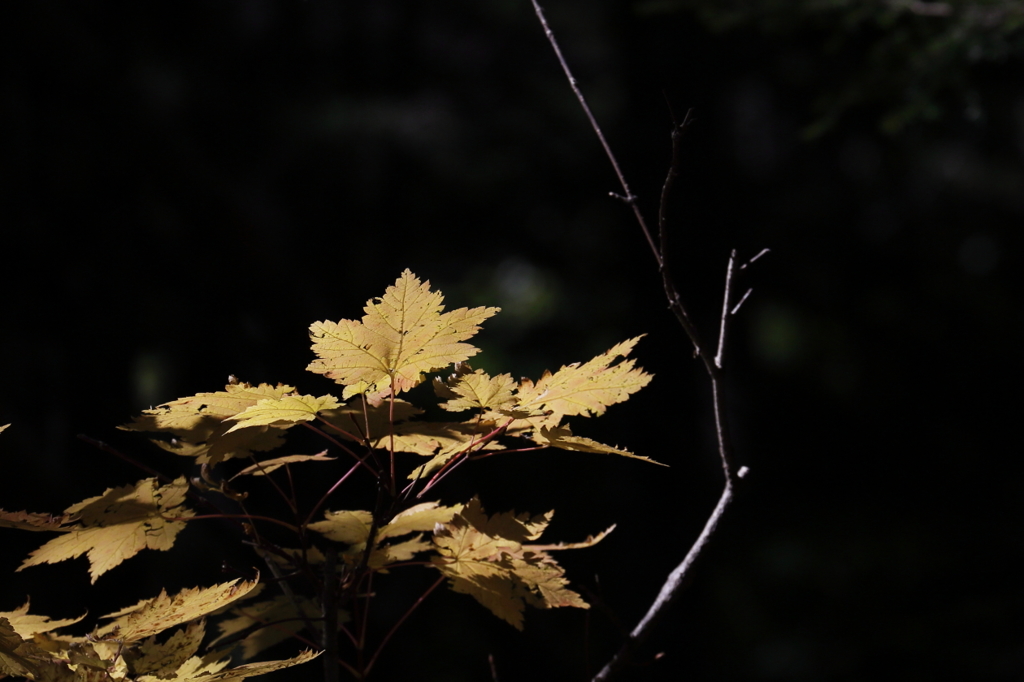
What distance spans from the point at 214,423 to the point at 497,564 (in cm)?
27

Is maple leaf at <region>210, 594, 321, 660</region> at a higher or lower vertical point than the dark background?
higher

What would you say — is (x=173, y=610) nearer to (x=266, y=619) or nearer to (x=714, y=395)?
(x=266, y=619)

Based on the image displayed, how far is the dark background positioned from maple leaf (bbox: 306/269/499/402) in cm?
28

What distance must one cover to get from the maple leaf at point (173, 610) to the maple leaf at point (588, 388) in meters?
0.25

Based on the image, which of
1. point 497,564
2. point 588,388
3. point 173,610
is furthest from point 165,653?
point 588,388

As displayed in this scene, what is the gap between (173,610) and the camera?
1.80ft

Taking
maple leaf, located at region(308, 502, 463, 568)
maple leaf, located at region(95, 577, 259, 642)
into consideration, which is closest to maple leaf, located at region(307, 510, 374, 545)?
maple leaf, located at region(308, 502, 463, 568)

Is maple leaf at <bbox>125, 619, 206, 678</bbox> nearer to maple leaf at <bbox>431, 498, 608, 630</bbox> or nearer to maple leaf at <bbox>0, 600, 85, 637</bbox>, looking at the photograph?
maple leaf at <bbox>0, 600, 85, 637</bbox>

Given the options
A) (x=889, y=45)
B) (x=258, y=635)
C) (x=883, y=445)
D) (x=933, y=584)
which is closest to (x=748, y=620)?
(x=933, y=584)

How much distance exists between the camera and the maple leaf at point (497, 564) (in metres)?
0.60

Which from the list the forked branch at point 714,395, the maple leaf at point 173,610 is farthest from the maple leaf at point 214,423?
the forked branch at point 714,395

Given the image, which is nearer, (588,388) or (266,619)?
(588,388)

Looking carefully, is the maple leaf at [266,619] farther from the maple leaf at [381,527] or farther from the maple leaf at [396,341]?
the maple leaf at [396,341]

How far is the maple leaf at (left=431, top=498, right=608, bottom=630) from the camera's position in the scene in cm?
60
